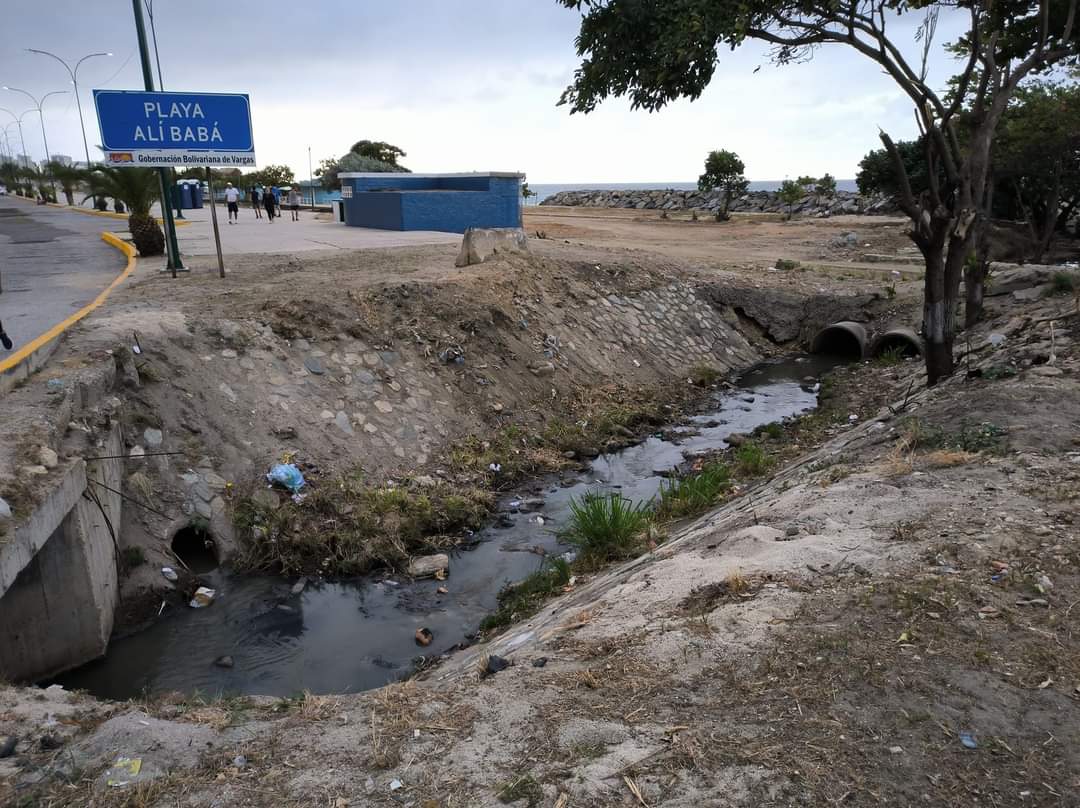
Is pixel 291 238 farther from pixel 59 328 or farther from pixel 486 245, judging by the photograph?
pixel 59 328

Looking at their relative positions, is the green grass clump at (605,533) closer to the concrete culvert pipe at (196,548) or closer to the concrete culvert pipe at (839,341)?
the concrete culvert pipe at (196,548)

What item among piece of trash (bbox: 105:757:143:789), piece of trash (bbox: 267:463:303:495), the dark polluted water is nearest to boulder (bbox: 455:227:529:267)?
the dark polluted water

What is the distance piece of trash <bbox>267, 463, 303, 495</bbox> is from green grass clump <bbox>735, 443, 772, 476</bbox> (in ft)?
16.5

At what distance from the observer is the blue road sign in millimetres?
11086

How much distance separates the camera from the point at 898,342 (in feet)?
47.8

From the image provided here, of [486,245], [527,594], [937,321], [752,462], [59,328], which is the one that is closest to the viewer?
[527,594]

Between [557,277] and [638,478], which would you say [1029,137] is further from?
[638,478]

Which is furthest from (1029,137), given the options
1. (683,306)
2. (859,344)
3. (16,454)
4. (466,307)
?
(16,454)

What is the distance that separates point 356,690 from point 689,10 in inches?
326

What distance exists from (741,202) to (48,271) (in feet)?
141

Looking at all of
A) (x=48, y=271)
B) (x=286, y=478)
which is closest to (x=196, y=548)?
(x=286, y=478)

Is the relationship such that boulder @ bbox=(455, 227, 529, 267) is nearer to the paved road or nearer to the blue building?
the paved road

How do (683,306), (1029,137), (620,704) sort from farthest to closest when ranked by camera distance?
1. (1029,137)
2. (683,306)
3. (620,704)

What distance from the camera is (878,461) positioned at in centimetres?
659
